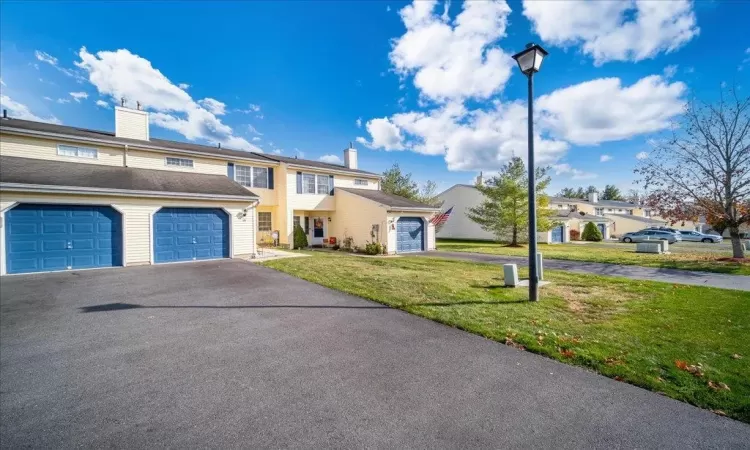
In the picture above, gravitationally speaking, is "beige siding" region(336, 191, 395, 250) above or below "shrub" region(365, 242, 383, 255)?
above

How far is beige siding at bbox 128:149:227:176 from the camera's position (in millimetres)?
15484

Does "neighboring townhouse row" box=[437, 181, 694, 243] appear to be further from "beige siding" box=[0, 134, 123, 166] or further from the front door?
"beige siding" box=[0, 134, 123, 166]

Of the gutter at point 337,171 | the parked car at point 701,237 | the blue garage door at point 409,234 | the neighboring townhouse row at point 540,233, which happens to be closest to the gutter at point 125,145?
the gutter at point 337,171

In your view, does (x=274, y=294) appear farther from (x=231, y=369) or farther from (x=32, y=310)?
(x=32, y=310)

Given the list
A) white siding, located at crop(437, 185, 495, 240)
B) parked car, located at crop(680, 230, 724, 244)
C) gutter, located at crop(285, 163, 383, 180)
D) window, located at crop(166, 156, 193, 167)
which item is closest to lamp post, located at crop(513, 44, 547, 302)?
gutter, located at crop(285, 163, 383, 180)

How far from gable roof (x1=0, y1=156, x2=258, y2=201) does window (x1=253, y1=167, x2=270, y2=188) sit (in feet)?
9.49

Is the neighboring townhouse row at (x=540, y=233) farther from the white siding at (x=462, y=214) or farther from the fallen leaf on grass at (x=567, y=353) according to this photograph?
the fallen leaf on grass at (x=567, y=353)

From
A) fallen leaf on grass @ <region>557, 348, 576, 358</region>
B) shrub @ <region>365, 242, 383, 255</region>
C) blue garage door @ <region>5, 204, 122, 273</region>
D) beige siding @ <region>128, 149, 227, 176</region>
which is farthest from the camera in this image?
shrub @ <region>365, 242, 383, 255</region>

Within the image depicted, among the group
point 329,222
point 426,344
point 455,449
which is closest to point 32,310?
point 426,344

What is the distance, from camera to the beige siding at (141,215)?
10.3 m

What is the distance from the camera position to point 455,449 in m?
2.43

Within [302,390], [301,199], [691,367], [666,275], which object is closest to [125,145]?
[301,199]

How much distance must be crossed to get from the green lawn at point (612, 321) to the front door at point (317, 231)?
441 inches

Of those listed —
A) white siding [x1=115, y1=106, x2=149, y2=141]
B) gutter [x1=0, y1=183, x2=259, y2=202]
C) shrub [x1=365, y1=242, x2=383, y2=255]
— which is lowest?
shrub [x1=365, y1=242, x2=383, y2=255]
